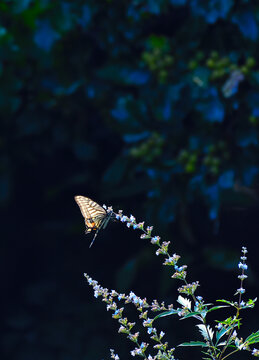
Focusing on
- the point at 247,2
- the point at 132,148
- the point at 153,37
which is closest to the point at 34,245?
the point at 132,148

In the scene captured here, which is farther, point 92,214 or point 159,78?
point 159,78

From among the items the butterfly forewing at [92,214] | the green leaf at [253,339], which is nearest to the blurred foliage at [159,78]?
the butterfly forewing at [92,214]

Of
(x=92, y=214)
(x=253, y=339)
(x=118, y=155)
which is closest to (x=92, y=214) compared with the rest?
(x=92, y=214)

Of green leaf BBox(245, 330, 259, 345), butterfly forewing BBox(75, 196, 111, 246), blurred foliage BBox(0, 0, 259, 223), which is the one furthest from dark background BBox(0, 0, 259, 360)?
Answer: green leaf BBox(245, 330, 259, 345)

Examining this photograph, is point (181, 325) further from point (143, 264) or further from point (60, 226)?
point (60, 226)

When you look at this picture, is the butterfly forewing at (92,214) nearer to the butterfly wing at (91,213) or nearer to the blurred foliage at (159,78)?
the butterfly wing at (91,213)

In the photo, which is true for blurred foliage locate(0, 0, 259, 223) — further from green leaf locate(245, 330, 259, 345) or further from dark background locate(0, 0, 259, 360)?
green leaf locate(245, 330, 259, 345)

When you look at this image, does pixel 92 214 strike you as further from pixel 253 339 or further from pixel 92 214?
pixel 253 339

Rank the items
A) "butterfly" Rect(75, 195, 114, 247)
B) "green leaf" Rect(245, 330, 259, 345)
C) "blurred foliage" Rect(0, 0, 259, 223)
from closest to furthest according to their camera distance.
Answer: "green leaf" Rect(245, 330, 259, 345), "butterfly" Rect(75, 195, 114, 247), "blurred foliage" Rect(0, 0, 259, 223)
